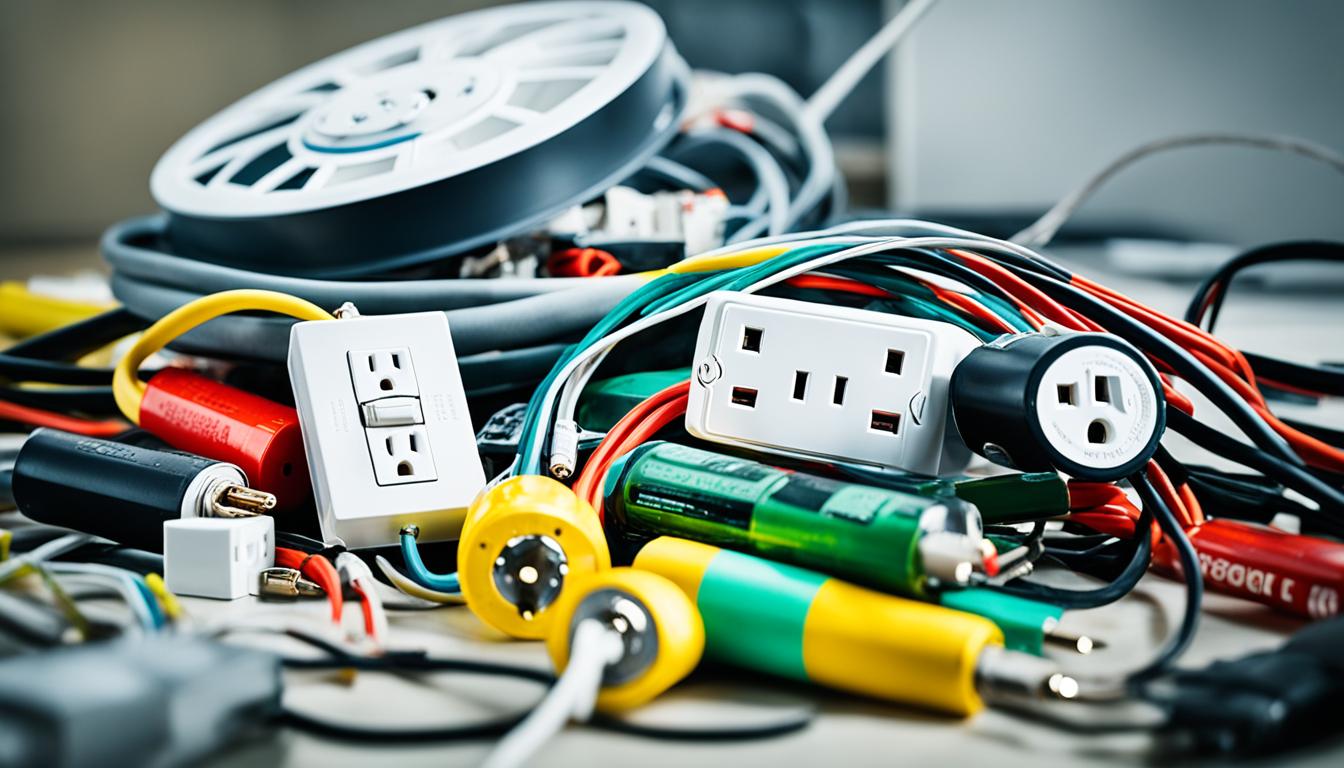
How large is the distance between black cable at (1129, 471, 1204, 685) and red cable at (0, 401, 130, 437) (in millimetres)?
619

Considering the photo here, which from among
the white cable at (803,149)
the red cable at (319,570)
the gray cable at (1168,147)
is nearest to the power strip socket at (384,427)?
the red cable at (319,570)

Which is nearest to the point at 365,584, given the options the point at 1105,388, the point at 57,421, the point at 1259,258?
the point at 1105,388

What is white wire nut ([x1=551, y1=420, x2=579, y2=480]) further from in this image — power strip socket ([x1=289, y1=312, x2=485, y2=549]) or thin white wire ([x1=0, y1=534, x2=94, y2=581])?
thin white wire ([x1=0, y1=534, x2=94, y2=581])

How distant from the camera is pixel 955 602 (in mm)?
421

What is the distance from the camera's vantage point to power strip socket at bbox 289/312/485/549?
535mm

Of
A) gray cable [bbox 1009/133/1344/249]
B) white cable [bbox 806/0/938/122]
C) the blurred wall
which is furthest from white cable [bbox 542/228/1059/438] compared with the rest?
the blurred wall

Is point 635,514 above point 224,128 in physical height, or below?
below

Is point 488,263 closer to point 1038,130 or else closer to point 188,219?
point 188,219

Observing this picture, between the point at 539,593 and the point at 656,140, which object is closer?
the point at 539,593

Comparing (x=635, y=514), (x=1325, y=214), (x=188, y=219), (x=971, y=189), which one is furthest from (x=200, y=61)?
(x=635, y=514)

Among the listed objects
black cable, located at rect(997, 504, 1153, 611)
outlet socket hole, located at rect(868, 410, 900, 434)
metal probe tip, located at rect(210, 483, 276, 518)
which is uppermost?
outlet socket hole, located at rect(868, 410, 900, 434)

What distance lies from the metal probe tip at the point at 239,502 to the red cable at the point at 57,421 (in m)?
0.24

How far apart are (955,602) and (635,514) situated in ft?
0.48

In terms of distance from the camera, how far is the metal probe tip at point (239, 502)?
54cm
